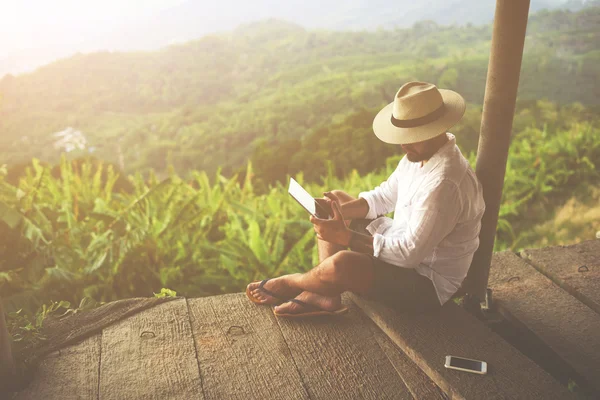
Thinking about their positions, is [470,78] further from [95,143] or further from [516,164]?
[95,143]

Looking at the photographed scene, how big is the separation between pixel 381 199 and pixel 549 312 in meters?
1.09

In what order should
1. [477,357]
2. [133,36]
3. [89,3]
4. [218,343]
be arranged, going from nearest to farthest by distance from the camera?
[477,357]
[218,343]
[89,3]
[133,36]

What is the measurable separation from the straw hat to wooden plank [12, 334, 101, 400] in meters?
1.75

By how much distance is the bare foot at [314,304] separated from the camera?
2.72 metres

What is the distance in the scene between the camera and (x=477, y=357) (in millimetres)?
2297

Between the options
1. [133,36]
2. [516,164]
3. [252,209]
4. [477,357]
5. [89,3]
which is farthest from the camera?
[133,36]

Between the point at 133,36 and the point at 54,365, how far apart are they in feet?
29.5

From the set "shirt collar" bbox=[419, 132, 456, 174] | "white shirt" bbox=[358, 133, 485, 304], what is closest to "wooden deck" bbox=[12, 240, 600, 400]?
"white shirt" bbox=[358, 133, 485, 304]

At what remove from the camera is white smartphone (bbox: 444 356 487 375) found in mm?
2197

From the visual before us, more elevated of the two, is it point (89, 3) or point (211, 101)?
point (89, 3)

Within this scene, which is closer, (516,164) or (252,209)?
(252,209)

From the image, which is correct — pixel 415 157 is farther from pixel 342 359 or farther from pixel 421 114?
pixel 342 359

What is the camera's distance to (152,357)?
244 centimetres

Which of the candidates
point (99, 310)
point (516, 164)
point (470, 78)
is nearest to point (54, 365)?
point (99, 310)
